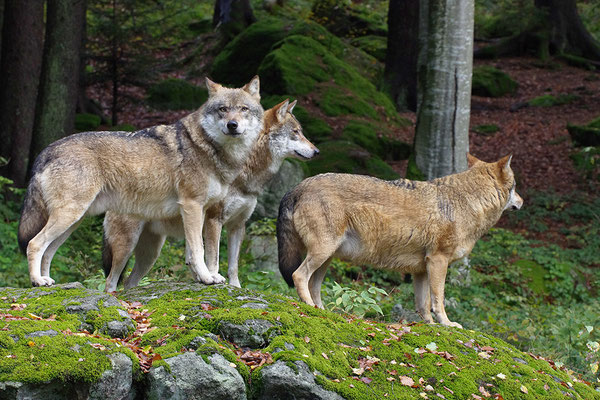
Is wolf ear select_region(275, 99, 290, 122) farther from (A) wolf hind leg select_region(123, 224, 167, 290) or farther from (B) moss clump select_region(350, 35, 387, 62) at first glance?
(B) moss clump select_region(350, 35, 387, 62)

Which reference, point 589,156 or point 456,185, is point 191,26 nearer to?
point 589,156

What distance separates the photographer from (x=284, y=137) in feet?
28.9

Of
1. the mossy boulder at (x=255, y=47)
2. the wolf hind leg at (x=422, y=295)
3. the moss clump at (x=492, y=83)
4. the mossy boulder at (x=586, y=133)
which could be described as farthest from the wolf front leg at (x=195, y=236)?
the moss clump at (x=492, y=83)

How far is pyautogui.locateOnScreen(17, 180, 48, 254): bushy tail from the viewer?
6941 mm

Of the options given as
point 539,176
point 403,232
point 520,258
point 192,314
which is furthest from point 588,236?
point 192,314

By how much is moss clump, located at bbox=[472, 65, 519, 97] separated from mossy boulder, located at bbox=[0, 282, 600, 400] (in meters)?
20.2

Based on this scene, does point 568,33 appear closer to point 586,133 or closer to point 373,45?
point 373,45

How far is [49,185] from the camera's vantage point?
6.85m

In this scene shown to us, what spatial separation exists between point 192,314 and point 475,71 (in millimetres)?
23084

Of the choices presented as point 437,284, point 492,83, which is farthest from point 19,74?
point 492,83

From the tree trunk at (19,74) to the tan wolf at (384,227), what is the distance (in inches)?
358

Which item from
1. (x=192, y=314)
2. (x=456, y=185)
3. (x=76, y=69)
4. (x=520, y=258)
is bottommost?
(x=520, y=258)

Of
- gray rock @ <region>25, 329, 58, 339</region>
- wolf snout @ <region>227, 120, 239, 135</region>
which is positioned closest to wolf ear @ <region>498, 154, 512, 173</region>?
wolf snout @ <region>227, 120, 239, 135</region>

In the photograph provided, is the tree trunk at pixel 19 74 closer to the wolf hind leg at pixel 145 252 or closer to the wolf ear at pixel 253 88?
the wolf hind leg at pixel 145 252
